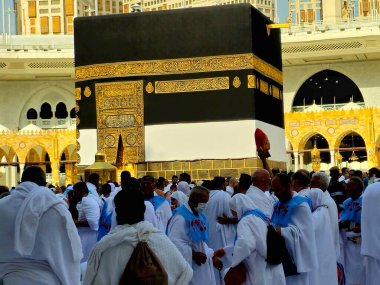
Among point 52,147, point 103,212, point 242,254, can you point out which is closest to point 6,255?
point 242,254

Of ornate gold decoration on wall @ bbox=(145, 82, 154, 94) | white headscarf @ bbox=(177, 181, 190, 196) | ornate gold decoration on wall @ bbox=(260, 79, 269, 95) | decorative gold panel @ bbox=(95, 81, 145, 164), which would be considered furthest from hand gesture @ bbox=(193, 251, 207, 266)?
ornate gold decoration on wall @ bbox=(260, 79, 269, 95)

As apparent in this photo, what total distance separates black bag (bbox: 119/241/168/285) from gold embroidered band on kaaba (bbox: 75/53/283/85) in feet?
54.2

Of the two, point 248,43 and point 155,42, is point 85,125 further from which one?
point 248,43

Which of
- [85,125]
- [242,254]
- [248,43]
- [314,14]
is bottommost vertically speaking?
[242,254]

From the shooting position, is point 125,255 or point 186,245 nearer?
point 125,255

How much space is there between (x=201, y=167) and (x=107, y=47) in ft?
12.0

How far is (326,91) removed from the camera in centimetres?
4025

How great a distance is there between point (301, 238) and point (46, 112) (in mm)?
37314

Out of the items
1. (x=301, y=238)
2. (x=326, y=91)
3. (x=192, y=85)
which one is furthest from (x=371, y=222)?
(x=326, y=91)

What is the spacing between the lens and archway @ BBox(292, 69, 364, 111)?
39.5 m

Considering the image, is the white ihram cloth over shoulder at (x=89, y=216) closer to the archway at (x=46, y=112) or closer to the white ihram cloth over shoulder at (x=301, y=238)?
the white ihram cloth over shoulder at (x=301, y=238)

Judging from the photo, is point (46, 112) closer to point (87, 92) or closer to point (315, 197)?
point (87, 92)

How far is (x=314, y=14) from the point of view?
55531 mm

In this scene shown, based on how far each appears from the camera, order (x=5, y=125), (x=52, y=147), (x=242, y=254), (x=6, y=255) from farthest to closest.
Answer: (x=5, y=125), (x=52, y=147), (x=242, y=254), (x=6, y=255)
